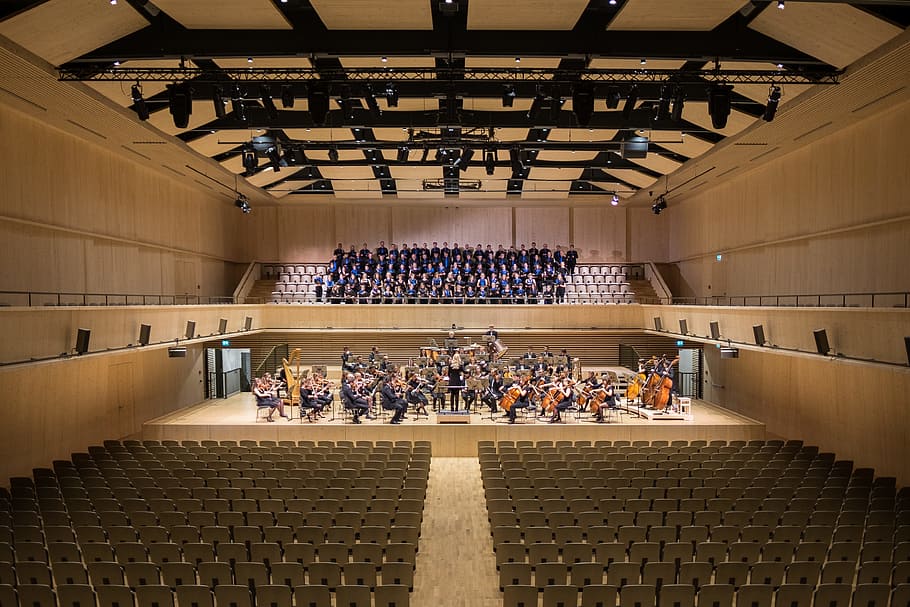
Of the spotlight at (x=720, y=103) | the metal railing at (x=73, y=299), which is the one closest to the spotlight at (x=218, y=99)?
the metal railing at (x=73, y=299)

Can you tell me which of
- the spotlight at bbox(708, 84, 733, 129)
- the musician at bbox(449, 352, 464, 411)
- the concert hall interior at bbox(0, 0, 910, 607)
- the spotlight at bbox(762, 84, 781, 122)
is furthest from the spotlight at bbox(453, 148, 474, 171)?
the spotlight at bbox(762, 84, 781, 122)

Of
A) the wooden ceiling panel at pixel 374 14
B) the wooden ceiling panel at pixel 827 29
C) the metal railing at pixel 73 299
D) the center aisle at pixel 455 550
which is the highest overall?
the wooden ceiling panel at pixel 374 14

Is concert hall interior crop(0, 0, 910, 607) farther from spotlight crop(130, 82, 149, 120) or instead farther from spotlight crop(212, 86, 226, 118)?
spotlight crop(212, 86, 226, 118)

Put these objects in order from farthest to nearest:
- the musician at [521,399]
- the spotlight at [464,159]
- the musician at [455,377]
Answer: the spotlight at [464,159], the musician at [455,377], the musician at [521,399]

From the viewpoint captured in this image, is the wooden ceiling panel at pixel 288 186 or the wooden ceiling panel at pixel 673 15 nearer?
the wooden ceiling panel at pixel 673 15

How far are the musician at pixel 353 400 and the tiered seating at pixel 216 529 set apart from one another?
3455 mm

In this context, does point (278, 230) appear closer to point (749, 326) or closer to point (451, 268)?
point (451, 268)

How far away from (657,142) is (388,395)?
31.1 ft

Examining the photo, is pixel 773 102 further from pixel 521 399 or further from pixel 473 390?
pixel 473 390

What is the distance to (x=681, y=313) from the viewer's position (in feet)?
66.8

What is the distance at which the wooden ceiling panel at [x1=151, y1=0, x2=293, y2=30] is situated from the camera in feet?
35.3

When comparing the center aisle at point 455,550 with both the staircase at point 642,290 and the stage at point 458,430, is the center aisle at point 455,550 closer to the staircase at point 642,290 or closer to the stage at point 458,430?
the stage at point 458,430

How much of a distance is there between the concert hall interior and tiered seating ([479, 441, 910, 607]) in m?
0.26

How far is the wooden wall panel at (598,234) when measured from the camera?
28875 mm
